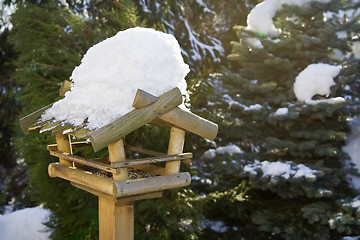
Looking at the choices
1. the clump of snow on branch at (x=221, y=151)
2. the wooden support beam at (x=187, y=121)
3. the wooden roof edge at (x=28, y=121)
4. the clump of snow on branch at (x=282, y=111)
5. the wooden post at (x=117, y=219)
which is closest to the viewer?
the wooden support beam at (x=187, y=121)

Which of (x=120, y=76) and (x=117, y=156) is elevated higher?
(x=120, y=76)

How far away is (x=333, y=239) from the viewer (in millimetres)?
3490

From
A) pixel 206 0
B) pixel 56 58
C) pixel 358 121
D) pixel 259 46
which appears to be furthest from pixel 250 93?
pixel 206 0

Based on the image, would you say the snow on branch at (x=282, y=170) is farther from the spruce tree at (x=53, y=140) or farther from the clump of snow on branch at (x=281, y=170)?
the spruce tree at (x=53, y=140)

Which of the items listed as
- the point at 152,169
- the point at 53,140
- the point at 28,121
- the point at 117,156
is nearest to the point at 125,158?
the point at 117,156

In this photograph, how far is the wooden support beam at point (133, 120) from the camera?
1517mm

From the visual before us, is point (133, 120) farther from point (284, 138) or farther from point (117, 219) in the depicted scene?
point (284, 138)

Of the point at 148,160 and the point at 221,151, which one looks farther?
the point at 221,151

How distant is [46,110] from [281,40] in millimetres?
2699

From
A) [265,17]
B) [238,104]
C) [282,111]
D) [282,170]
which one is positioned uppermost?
[265,17]

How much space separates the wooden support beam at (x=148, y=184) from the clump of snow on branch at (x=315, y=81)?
212 centimetres

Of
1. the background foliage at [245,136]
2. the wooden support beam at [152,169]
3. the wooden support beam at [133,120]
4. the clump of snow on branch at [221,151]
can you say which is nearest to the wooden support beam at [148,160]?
the wooden support beam at [133,120]

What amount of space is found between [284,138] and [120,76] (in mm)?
2651

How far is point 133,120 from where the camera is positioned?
1614 millimetres
